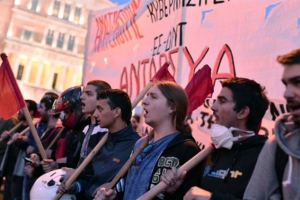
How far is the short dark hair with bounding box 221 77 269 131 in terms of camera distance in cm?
220

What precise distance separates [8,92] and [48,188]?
4.33 feet

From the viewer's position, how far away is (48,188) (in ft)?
9.89

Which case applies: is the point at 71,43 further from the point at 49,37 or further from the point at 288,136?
the point at 288,136

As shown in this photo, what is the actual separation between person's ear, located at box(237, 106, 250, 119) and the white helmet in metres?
1.53

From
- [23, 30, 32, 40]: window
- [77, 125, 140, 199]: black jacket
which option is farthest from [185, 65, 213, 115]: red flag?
[23, 30, 32, 40]: window

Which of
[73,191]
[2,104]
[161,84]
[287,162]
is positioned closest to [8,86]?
[2,104]

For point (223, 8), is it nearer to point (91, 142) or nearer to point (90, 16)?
point (91, 142)

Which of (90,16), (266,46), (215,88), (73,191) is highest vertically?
(90,16)

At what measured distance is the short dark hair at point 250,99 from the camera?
2197mm

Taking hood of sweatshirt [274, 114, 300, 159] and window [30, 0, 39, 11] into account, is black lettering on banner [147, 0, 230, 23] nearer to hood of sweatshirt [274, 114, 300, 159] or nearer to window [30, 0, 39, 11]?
hood of sweatshirt [274, 114, 300, 159]

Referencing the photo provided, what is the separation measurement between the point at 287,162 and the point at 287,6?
1746 mm

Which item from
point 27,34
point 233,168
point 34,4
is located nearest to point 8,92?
point 233,168

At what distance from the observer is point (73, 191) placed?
2.99 m

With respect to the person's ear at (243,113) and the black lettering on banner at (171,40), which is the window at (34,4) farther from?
the person's ear at (243,113)
